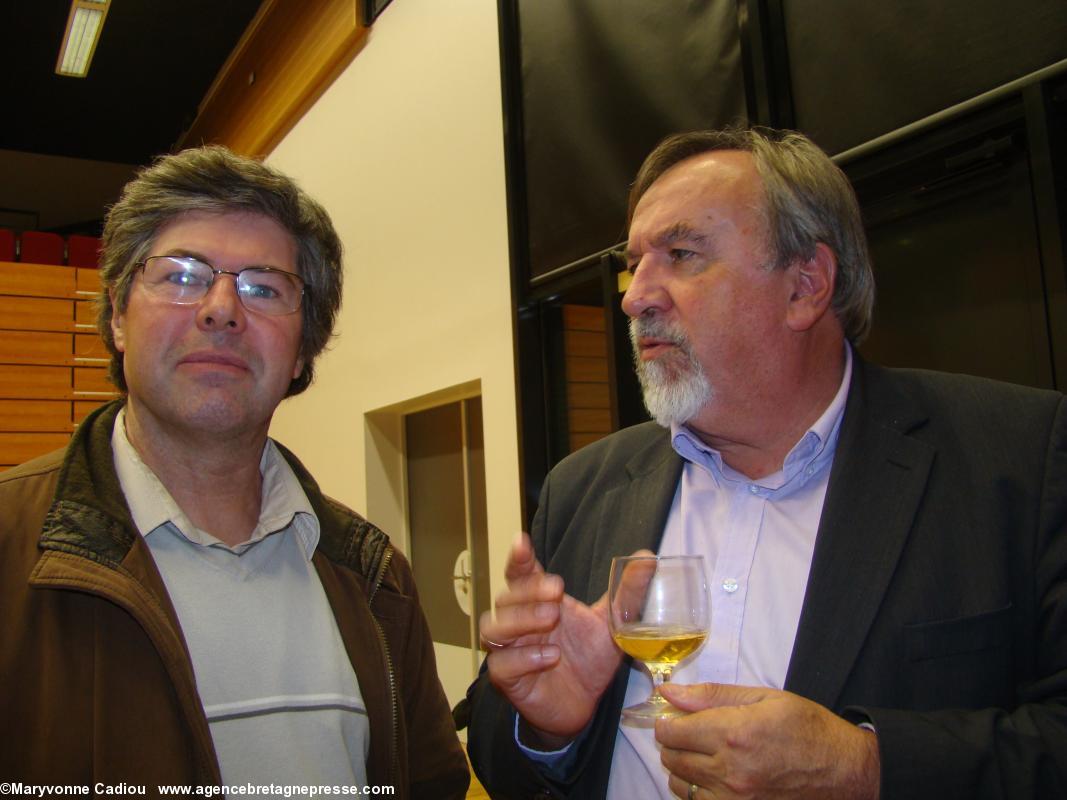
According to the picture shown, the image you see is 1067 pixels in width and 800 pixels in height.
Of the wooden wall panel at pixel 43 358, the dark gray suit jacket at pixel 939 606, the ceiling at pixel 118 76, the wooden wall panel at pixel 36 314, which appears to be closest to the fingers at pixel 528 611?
the dark gray suit jacket at pixel 939 606

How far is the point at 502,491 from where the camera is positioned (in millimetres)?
4492

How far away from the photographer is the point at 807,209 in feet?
→ 6.13

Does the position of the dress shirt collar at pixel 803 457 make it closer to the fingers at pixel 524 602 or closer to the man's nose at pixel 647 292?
the man's nose at pixel 647 292

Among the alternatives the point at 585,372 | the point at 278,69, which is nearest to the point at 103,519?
the point at 585,372

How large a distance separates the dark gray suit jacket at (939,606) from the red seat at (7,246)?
9.18m

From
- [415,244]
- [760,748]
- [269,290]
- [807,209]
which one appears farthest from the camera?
[415,244]

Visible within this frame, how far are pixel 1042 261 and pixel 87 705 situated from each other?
97.1 inches

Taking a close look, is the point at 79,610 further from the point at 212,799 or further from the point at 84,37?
the point at 84,37

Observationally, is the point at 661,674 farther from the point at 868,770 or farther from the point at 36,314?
the point at 36,314

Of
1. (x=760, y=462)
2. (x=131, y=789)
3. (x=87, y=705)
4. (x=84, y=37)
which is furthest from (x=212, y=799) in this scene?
(x=84, y=37)

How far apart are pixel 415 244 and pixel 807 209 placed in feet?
13.0

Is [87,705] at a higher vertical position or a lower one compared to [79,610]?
lower

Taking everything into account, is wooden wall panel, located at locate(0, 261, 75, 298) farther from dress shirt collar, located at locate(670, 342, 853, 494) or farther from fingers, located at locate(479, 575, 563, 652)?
fingers, located at locate(479, 575, 563, 652)

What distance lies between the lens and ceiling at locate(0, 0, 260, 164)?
26.0ft
